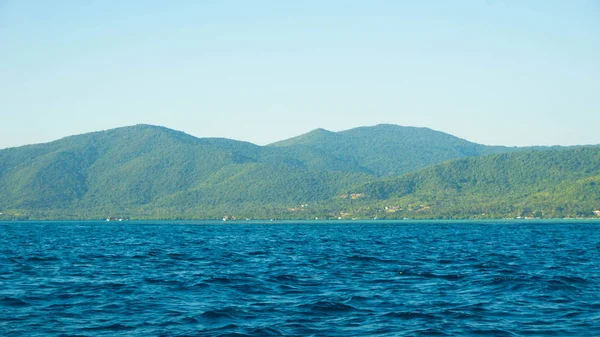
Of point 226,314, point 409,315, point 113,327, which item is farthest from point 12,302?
point 409,315

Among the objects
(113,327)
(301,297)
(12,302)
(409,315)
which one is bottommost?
(409,315)

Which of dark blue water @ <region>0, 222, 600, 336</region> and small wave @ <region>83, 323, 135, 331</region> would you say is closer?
small wave @ <region>83, 323, 135, 331</region>

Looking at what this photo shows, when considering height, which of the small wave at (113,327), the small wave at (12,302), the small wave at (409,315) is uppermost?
the small wave at (12,302)

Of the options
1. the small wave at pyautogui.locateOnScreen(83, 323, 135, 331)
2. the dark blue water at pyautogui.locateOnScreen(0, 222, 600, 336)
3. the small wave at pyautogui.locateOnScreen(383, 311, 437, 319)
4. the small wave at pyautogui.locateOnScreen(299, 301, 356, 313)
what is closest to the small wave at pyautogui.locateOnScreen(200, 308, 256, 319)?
the dark blue water at pyautogui.locateOnScreen(0, 222, 600, 336)

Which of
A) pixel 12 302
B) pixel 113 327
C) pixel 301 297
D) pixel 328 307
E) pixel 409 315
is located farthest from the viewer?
pixel 301 297

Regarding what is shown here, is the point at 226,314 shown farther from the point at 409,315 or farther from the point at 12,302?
the point at 12,302

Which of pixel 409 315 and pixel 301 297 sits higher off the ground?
pixel 301 297

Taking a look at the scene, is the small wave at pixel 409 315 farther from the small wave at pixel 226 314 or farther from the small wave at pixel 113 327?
the small wave at pixel 113 327

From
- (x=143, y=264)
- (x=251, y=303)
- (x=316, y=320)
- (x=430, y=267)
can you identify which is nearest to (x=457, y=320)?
(x=316, y=320)

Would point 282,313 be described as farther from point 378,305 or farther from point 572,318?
point 572,318

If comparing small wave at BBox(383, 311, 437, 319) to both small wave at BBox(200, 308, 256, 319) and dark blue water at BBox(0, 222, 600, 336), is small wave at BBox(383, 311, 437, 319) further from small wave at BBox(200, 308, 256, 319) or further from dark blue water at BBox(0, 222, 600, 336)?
small wave at BBox(200, 308, 256, 319)

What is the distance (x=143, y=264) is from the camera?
55.3 metres

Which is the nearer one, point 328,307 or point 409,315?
point 409,315

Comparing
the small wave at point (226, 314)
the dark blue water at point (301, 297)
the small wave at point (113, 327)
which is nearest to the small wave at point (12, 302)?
the dark blue water at point (301, 297)
